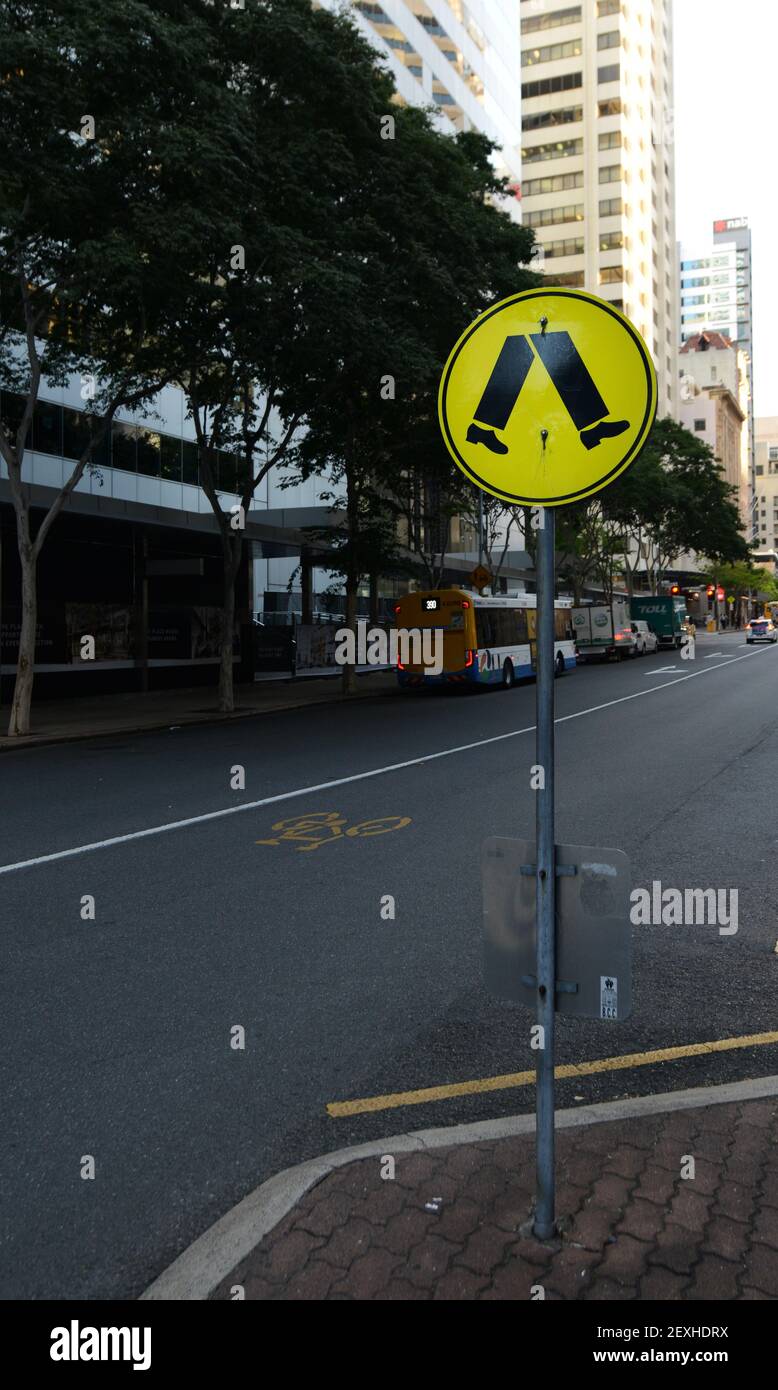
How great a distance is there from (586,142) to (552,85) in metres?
7.23

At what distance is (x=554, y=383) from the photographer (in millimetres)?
2965

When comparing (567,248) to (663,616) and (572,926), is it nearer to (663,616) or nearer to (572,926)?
(663,616)

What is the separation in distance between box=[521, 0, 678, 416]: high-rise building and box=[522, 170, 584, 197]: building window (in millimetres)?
93

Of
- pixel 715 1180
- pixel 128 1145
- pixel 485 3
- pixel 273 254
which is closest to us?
pixel 715 1180

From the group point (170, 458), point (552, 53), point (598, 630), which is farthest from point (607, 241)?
point (170, 458)

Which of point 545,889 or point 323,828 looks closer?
point 545,889

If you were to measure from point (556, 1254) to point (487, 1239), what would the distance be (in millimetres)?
198

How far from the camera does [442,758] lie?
14.5m

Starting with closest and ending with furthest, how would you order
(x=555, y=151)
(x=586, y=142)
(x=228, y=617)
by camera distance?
(x=228, y=617)
(x=586, y=142)
(x=555, y=151)

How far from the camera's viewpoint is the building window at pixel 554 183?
98.2 m

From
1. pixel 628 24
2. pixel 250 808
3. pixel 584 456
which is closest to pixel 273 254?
pixel 250 808

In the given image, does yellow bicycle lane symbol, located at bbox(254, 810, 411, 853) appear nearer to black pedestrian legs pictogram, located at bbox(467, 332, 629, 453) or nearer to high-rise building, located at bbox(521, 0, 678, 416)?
black pedestrian legs pictogram, located at bbox(467, 332, 629, 453)

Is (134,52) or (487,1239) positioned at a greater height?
(134,52)
